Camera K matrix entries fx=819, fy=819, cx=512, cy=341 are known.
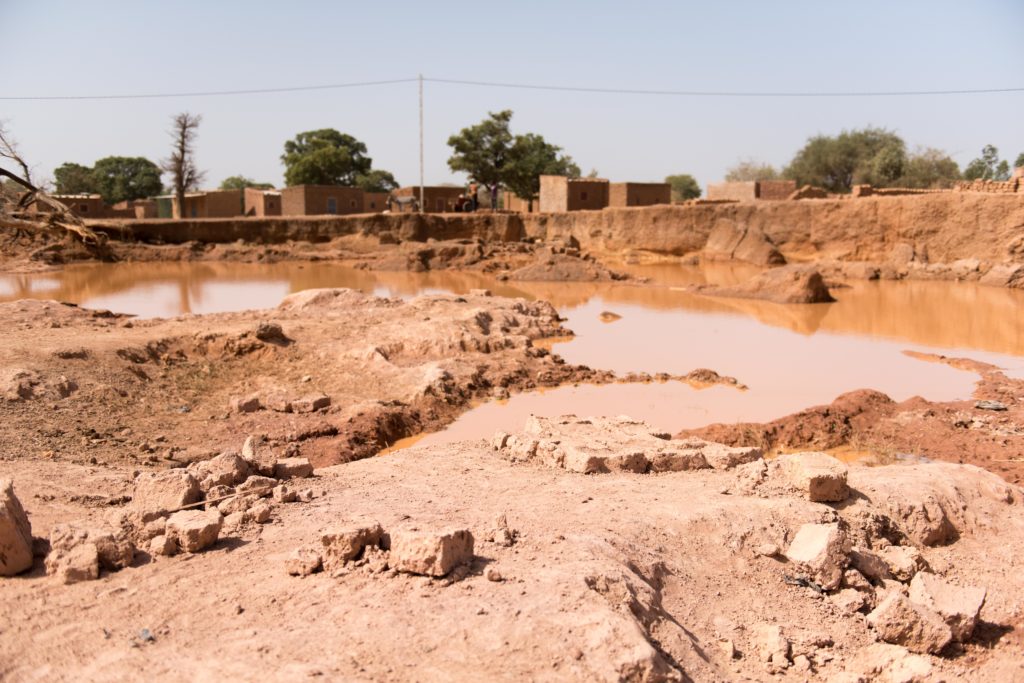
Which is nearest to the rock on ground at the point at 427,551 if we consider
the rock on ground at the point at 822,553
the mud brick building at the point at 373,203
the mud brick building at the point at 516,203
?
the rock on ground at the point at 822,553

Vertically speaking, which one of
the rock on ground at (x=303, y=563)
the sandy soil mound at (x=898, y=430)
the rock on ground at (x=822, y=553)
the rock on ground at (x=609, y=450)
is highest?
Result: the rock on ground at (x=303, y=563)

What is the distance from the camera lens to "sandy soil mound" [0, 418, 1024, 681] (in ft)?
10.8

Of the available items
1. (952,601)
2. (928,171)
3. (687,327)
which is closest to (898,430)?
(952,601)

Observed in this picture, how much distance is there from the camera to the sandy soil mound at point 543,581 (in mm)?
3307

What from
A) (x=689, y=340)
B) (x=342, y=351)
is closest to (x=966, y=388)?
(x=689, y=340)

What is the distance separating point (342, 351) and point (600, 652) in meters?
8.37

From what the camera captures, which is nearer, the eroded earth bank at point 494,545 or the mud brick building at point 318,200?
the eroded earth bank at point 494,545

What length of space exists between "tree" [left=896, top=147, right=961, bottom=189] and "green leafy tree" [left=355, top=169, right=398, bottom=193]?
30911 mm

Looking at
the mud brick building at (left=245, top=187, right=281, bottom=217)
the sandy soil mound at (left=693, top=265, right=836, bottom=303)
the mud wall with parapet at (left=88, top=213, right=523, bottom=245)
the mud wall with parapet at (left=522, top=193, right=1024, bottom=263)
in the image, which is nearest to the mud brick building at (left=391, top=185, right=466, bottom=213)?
the mud brick building at (left=245, top=187, right=281, bottom=217)

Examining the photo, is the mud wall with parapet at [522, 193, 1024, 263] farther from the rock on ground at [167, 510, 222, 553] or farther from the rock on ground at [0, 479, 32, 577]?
the rock on ground at [0, 479, 32, 577]

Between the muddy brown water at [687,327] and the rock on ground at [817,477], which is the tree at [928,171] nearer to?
the muddy brown water at [687,327]

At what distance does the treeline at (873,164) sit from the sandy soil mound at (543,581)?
133 feet

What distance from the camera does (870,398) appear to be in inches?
368

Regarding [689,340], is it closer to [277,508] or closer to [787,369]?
[787,369]
